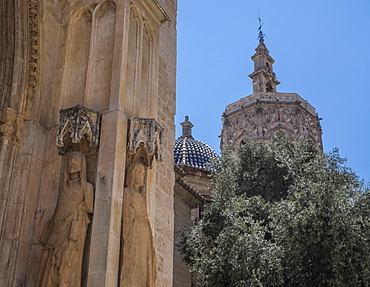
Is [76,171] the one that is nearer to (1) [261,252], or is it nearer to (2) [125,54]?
(2) [125,54]

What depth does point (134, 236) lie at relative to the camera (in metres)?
5.89

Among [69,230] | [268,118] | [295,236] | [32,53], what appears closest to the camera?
[69,230]

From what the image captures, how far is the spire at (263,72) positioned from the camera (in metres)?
47.9

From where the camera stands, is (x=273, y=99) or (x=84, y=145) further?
(x=273, y=99)

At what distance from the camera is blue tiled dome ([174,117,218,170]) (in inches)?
1369

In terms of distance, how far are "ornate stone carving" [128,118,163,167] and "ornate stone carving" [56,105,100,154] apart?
0.42 m

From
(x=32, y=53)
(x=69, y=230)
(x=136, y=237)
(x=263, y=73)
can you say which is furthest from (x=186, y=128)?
(x=69, y=230)

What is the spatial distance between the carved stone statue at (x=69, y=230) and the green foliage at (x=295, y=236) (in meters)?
9.27

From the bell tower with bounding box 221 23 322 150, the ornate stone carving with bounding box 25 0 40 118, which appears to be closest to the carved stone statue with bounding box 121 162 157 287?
the ornate stone carving with bounding box 25 0 40 118

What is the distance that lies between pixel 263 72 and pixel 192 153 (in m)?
15.6

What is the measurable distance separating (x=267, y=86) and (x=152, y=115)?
140 feet

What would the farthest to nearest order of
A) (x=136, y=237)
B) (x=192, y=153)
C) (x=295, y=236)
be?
(x=192, y=153) → (x=295, y=236) → (x=136, y=237)

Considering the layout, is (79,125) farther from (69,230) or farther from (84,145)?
(69,230)

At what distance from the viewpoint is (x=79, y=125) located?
615cm
